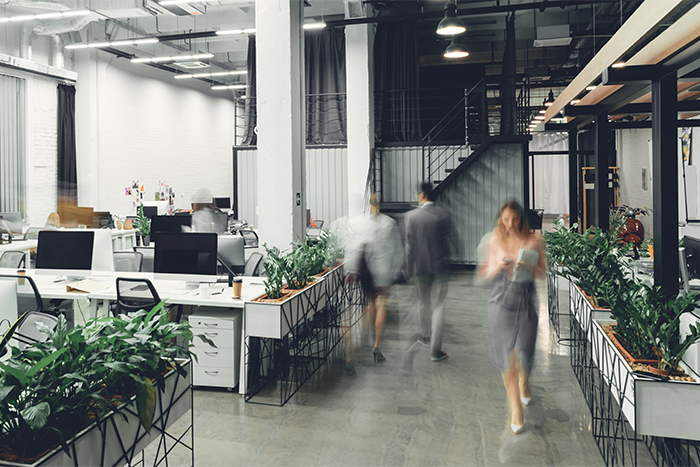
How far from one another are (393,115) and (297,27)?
6.14m

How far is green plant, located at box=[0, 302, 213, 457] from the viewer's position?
155 centimetres

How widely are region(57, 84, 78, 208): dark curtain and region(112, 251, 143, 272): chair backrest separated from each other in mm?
6076

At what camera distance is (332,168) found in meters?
11.1

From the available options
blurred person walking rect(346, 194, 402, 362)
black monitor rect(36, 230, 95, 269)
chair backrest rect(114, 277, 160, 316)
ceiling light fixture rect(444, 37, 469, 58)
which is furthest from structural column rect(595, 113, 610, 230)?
black monitor rect(36, 230, 95, 269)

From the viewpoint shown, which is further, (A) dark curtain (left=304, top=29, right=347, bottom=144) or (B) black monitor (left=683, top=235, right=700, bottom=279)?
(A) dark curtain (left=304, top=29, right=347, bottom=144)

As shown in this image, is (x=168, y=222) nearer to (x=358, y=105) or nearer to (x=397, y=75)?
(x=358, y=105)

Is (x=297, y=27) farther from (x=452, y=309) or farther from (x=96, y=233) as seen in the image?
(x=452, y=309)

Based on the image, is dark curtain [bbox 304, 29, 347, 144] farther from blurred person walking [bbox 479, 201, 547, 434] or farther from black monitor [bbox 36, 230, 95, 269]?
blurred person walking [bbox 479, 201, 547, 434]

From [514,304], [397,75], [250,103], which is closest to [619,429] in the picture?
[514,304]

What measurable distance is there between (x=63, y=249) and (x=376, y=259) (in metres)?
3.00

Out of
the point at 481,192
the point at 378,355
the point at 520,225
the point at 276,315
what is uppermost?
the point at 481,192

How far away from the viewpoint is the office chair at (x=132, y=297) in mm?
3943

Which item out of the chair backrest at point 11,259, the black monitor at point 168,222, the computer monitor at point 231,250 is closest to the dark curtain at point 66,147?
the chair backrest at point 11,259

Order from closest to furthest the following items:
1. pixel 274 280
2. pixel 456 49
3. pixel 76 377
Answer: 1. pixel 76 377
2. pixel 274 280
3. pixel 456 49
